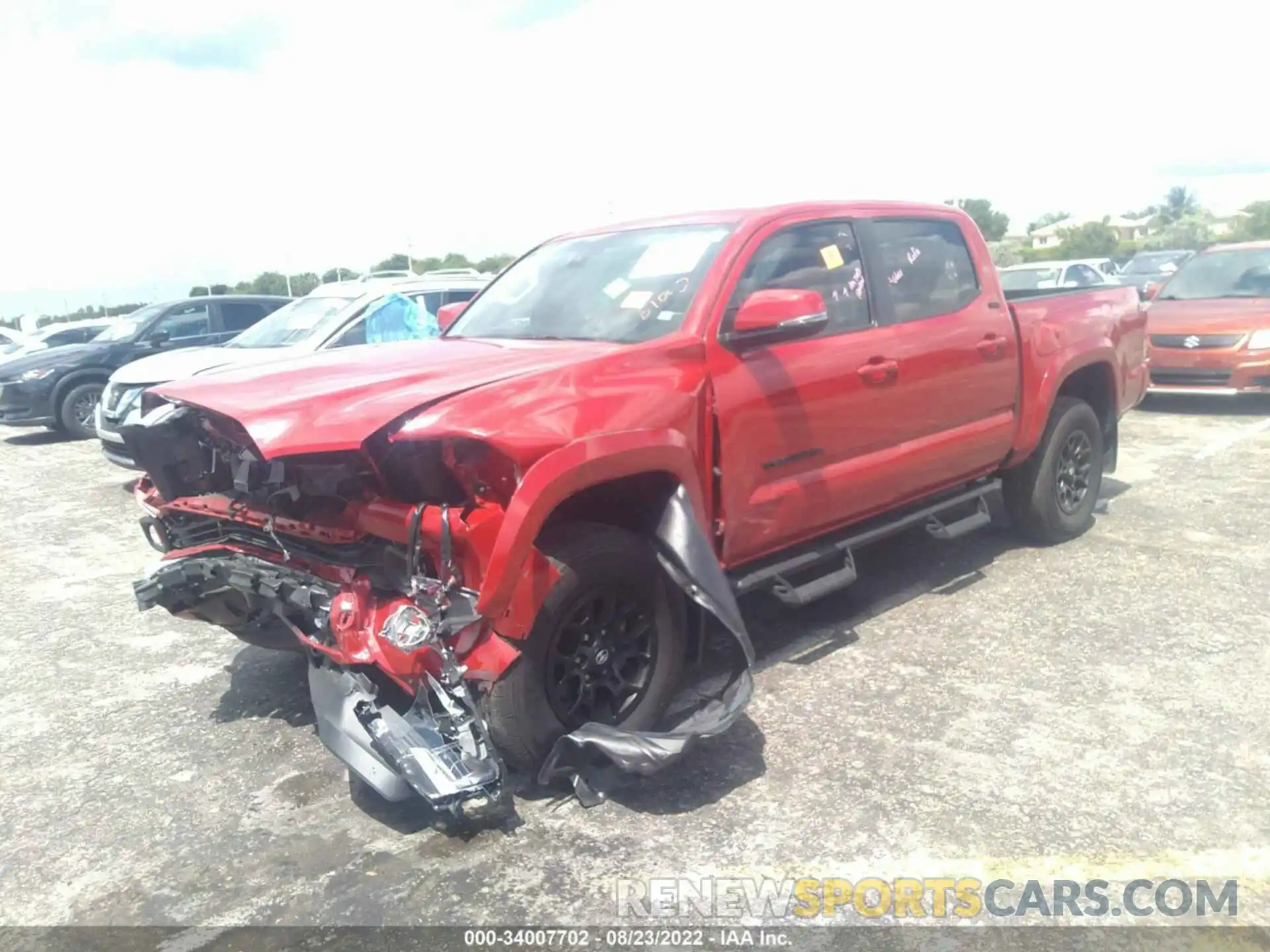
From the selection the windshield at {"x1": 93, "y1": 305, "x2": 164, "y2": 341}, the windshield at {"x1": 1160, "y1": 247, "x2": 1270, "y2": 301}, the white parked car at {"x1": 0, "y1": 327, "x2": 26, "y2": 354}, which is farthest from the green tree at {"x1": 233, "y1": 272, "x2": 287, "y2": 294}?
the windshield at {"x1": 1160, "y1": 247, "x2": 1270, "y2": 301}

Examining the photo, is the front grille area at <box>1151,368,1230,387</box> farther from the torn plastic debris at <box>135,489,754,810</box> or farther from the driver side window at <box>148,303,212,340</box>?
the driver side window at <box>148,303,212,340</box>

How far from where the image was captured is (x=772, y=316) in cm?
384

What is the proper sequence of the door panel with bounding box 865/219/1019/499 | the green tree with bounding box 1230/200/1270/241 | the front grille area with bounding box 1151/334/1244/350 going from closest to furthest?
the door panel with bounding box 865/219/1019/499 < the front grille area with bounding box 1151/334/1244/350 < the green tree with bounding box 1230/200/1270/241

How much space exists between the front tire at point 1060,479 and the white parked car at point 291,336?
17.2 ft

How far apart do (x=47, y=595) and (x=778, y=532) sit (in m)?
4.42

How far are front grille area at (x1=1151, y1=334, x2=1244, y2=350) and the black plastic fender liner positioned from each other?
865 centimetres

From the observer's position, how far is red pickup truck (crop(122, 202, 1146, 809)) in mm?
3121

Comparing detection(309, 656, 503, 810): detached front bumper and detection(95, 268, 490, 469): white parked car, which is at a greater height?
detection(95, 268, 490, 469): white parked car

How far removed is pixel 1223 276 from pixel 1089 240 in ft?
144

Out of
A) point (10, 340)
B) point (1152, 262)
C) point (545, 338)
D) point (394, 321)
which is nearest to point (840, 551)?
point (545, 338)

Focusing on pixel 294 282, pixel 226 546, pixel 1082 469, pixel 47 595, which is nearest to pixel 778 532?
pixel 226 546

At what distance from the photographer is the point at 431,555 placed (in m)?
3.19

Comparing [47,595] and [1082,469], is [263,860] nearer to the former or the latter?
[47,595]

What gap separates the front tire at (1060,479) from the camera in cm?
579
